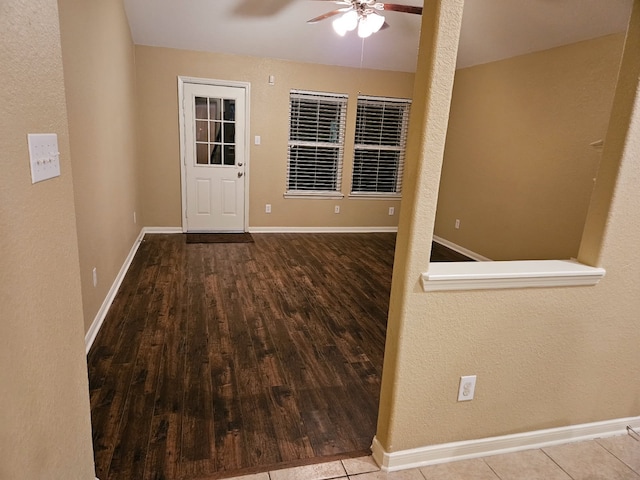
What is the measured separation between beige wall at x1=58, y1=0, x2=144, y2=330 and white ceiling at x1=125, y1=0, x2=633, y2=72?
1.90 feet

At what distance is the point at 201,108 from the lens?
550 cm

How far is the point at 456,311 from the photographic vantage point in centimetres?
167

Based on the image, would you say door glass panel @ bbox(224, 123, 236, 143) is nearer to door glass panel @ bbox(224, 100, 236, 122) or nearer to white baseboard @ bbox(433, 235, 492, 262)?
door glass panel @ bbox(224, 100, 236, 122)

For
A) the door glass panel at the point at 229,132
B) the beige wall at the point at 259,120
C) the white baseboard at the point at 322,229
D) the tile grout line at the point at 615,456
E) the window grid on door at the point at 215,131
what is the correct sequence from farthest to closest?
the white baseboard at the point at 322,229, the door glass panel at the point at 229,132, the window grid on door at the point at 215,131, the beige wall at the point at 259,120, the tile grout line at the point at 615,456

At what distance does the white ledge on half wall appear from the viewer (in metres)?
1.61

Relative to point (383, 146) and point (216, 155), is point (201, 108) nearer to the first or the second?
point (216, 155)

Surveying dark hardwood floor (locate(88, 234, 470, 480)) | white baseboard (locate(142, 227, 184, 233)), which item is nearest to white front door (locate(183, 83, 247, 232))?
white baseboard (locate(142, 227, 184, 233))

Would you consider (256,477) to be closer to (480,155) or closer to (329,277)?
(329,277)

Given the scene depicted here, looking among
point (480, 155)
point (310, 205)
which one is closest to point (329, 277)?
point (310, 205)

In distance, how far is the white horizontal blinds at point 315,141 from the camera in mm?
5895

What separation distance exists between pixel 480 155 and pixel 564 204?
1.42 meters

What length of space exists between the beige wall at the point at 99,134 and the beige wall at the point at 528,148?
4005 millimetres

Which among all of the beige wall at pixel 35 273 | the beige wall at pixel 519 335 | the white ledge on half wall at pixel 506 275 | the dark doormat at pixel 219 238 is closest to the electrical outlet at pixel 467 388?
the beige wall at pixel 519 335

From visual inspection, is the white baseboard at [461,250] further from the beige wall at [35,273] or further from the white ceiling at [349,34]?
the beige wall at [35,273]
